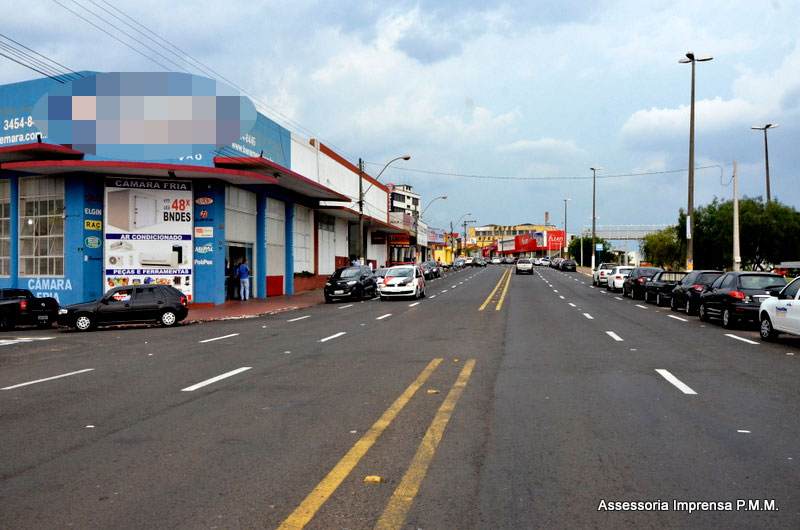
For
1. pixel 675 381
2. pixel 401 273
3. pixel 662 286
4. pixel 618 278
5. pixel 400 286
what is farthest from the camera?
pixel 618 278

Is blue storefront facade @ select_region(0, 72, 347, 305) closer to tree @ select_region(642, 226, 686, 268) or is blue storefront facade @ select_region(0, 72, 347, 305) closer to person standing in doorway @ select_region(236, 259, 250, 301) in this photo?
person standing in doorway @ select_region(236, 259, 250, 301)

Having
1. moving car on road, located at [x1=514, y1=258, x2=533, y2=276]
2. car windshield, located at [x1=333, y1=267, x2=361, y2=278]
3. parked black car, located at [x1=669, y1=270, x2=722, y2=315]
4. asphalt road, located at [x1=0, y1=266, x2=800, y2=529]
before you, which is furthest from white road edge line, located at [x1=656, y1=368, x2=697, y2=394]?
moving car on road, located at [x1=514, y1=258, x2=533, y2=276]

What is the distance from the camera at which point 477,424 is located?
266 inches

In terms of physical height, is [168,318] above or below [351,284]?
below

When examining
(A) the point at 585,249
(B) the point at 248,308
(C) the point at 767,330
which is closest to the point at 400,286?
(B) the point at 248,308

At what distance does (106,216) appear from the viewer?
25.8 metres

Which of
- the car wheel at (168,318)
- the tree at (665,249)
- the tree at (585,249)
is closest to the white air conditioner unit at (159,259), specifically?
the car wheel at (168,318)

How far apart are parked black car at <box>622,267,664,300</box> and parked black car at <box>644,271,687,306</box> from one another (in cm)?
134

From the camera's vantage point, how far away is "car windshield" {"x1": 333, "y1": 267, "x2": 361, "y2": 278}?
105 feet

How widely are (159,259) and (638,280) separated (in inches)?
865

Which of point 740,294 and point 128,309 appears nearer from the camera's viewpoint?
point 740,294

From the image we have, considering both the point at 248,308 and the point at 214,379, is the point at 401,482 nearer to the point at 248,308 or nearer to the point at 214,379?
the point at 214,379

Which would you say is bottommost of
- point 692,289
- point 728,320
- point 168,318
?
point 168,318

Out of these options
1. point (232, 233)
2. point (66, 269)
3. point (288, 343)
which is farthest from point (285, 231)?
point (288, 343)
